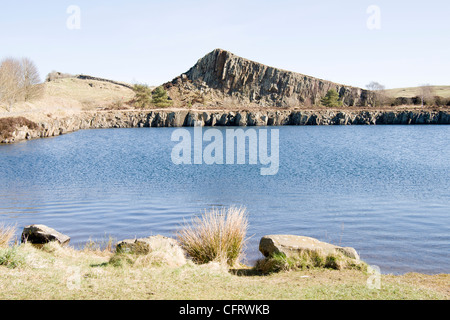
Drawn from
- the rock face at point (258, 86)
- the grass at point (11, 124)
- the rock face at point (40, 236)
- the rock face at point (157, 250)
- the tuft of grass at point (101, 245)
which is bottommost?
the tuft of grass at point (101, 245)

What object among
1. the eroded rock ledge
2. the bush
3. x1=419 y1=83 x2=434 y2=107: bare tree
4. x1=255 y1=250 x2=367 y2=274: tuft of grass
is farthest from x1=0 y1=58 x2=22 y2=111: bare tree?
x1=419 y1=83 x2=434 y2=107: bare tree

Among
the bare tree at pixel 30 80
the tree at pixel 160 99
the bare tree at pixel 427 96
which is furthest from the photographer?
the bare tree at pixel 427 96

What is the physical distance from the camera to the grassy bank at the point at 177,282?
6344 mm

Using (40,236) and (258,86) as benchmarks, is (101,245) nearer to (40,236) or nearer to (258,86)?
(40,236)

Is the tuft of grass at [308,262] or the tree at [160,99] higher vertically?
the tree at [160,99]

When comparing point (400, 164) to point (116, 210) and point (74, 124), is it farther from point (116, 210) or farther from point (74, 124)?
point (74, 124)

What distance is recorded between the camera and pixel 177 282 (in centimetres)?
709

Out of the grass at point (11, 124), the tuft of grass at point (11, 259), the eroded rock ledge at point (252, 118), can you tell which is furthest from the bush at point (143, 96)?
the tuft of grass at point (11, 259)

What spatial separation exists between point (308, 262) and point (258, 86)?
133 meters

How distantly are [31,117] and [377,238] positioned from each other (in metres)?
59.3

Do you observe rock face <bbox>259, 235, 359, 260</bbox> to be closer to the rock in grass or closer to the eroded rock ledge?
the rock in grass

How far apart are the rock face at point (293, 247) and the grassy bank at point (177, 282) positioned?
54 cm

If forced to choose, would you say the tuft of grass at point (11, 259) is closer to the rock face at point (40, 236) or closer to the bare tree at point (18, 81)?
the rock face at point (40, 236)
